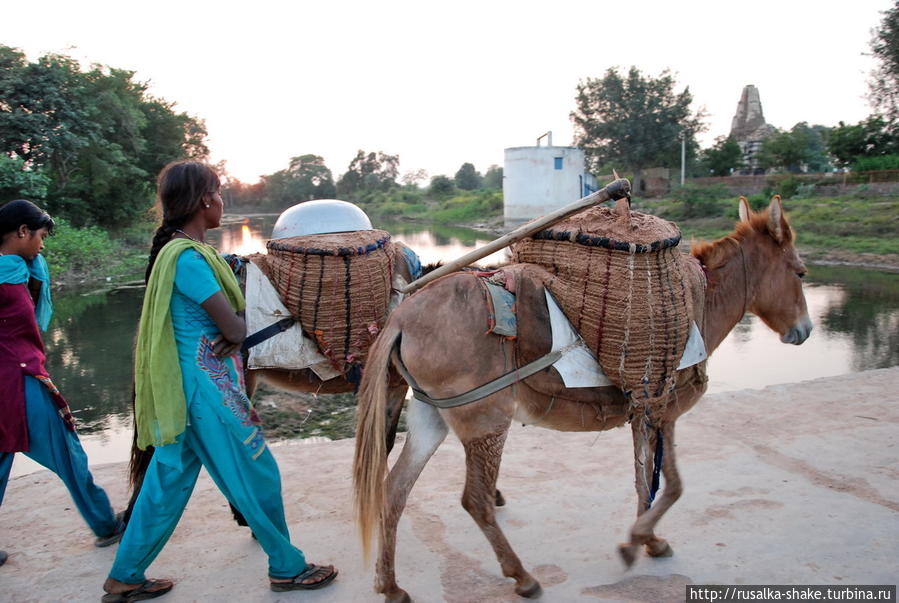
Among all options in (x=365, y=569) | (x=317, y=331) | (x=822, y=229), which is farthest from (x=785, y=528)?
(x=822, y=229)

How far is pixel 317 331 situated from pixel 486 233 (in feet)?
106

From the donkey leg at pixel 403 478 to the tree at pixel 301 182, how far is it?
66.8 meters

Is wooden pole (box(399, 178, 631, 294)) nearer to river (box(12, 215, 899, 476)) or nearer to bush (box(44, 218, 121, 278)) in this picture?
river (box(12, 215, 899, 476))

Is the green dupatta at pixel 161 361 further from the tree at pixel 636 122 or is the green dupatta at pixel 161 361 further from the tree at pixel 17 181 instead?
the tree at pixel 636 122

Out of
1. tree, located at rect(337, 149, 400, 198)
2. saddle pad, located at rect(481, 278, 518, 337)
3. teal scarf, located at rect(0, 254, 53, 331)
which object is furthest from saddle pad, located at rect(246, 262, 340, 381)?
tree, located at rect(337, 149, 400, 198)

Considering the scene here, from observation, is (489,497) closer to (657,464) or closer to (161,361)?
(657,464)

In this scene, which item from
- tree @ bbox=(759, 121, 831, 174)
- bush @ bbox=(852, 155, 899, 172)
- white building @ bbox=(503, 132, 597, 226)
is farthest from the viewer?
tree @ bbox=(759, 121, 831, 174)

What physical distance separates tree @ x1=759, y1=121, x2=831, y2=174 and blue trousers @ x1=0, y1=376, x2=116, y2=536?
4040 cm

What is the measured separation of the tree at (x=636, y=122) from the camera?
132 feet

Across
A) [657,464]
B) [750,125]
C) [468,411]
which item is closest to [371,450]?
[468,411]

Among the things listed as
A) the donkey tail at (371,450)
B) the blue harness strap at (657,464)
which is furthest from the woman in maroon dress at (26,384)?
the blue harness strap at (657,464)

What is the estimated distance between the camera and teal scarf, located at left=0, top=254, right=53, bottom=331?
119 inches

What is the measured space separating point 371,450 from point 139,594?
1.19 meters

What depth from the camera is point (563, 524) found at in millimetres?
3582
